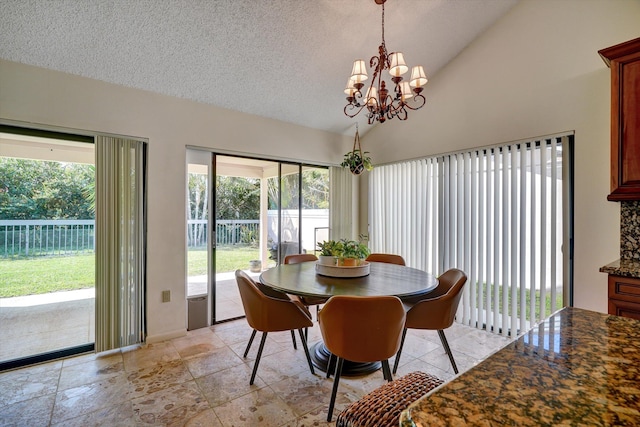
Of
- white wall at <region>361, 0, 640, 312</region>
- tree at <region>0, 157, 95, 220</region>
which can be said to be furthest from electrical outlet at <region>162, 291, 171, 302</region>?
white wall at <region>361, 0, 640, 312</region>

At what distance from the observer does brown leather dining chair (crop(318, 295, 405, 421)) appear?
1714 millimetres

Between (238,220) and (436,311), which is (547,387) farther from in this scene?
(238,220)

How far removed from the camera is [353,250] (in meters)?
2.64

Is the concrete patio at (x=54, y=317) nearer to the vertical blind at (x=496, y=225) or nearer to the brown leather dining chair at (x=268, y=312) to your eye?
the brown leather dining chair at (x=268, y=312)

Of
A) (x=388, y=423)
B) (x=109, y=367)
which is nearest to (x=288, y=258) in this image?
(x=109, y=367)

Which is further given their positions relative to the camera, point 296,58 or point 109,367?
point 296,58

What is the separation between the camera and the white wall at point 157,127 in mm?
2402

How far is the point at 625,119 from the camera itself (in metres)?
1.99

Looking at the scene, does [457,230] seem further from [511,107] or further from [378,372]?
[378,372]

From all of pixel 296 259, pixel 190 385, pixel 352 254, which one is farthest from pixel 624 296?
pixel 190 385

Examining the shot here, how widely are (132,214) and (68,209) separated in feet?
3.67

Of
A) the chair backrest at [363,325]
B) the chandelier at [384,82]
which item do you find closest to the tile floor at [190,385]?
the chair backrest at [363,325]

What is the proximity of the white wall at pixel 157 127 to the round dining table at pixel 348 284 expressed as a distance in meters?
1.28

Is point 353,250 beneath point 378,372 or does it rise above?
above
